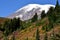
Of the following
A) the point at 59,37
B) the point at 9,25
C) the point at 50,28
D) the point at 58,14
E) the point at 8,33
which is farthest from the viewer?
the point at 9,25

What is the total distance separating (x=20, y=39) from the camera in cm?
15850

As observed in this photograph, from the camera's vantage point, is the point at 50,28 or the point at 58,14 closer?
the point at 50,28

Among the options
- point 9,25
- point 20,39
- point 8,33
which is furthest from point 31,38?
point 9,25

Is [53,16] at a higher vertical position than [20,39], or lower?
higher

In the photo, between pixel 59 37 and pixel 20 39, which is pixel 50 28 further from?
pixel 59 37

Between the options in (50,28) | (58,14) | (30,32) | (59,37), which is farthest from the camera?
(30,32)

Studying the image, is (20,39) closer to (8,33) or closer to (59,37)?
(8,33)

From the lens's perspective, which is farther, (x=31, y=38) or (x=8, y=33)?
(x=8, y=33)

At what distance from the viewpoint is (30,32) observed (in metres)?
168

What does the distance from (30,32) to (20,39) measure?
1214 centimetres

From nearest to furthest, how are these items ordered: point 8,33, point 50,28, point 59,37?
point 59,37 < point 50,28 < point 8,33

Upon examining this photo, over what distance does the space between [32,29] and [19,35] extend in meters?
9.13

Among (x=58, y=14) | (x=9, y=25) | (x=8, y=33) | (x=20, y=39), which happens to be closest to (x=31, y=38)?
(x=20, y=39)

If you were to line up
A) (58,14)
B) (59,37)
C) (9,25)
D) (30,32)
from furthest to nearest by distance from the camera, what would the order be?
(9,25), (30,32), (58,14), (59,37)
